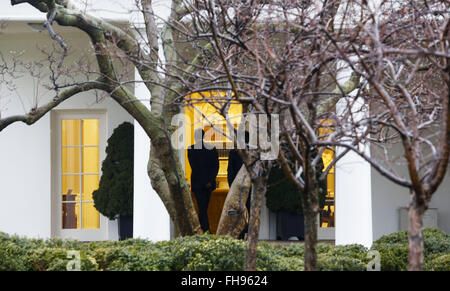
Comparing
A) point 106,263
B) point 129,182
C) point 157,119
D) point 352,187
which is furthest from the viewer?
point 129,182

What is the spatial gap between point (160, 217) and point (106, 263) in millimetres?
2933

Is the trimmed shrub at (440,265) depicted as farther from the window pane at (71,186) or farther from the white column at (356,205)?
the window pane at (71,186)

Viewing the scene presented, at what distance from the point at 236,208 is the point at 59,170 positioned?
17.1 ft

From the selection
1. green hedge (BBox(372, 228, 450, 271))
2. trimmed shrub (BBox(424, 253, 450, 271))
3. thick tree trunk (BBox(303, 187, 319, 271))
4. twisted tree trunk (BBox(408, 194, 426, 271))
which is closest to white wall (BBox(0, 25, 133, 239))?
green hedge (BBox(372, 228, 450, 271))

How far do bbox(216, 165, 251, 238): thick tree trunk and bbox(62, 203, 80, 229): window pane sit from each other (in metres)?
Result: 4.87

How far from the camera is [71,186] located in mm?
12539

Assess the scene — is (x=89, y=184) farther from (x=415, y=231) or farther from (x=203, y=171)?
(x=415, y=231)

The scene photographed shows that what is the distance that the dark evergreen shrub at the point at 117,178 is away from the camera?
11.6m

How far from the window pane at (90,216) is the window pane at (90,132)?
1.16m

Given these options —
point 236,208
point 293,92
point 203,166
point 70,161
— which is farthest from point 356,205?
point 70,161
